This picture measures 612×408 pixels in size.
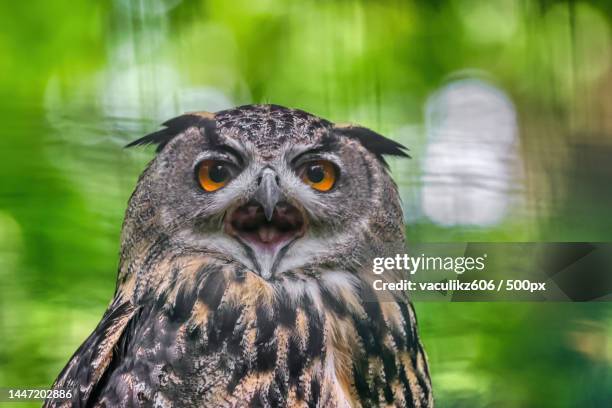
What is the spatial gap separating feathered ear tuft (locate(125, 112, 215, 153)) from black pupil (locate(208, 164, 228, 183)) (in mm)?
91

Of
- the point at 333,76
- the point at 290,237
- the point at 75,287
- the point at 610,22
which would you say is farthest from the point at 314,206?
the point at 610,22

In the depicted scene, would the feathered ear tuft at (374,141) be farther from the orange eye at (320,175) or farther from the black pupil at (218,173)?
the black pupil at (218,173)

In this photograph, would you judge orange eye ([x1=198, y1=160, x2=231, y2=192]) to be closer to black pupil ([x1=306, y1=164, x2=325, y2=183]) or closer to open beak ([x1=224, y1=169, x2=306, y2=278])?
open beak ([x1=224, y1=169, x2=306, y2=278])

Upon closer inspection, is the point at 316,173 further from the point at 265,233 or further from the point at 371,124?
the point at 371,124

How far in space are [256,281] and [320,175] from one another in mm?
251

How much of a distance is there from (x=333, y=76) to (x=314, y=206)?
0.43 m

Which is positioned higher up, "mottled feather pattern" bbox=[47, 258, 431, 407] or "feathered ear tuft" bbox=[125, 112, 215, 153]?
"feathered ear tuft" bbox=[125, 112, 215, 153]

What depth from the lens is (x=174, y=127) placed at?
1357 millimetres

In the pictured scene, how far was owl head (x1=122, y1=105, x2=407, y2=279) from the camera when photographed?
1191 millimetres

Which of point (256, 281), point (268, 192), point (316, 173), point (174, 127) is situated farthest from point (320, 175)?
point (174, 127)

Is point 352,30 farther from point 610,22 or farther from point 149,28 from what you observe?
point 610,22

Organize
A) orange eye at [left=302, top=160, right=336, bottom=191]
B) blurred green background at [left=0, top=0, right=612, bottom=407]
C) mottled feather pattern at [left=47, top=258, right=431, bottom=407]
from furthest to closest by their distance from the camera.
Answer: blurred green background at [left=0, top=0, right=612, bottom=407] < orange eye at [left=302, top=160, right=336, bottom=191] < mottled feather pattern at [left=47, top=258, right=431, bottom=407]

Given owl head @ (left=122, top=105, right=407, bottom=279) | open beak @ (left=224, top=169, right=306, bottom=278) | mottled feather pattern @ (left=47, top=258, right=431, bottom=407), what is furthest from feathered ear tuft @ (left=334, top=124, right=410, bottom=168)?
mottled feather pattern @ (left=47, top=258, right=431, bottom=407)

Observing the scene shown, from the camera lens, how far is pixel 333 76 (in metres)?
1.52
